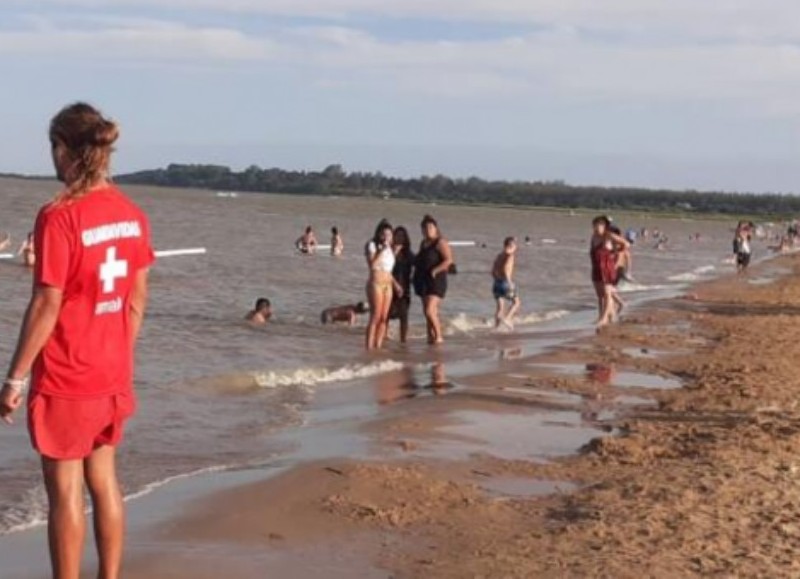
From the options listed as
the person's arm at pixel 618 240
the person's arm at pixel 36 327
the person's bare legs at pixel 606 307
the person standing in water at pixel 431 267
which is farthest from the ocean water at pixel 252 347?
the person's arm at pixel 36 327

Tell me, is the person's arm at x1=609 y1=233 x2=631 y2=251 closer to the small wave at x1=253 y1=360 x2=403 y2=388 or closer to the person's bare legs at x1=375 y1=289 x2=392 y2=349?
the person's bare legs at x1=375 y1=289 x2=392 y2=349

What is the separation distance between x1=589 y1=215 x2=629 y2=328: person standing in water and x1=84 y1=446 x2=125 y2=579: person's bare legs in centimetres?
1481

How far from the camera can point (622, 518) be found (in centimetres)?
704

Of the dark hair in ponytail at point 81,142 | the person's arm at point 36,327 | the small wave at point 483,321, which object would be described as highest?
the dark hair in ponytail at point 81,142

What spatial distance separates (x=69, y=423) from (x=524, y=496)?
355 cm

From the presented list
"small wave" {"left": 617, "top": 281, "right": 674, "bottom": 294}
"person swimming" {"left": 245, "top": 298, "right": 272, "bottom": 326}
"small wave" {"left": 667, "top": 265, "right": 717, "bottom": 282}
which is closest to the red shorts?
"person swimming" {"left": 245, "top": 298, "right": 272, "bottom": 326}

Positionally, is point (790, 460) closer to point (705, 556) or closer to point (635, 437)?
point (635, 437)

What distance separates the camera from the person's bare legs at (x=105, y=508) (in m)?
5.23

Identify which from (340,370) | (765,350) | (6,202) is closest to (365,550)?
(340,370)

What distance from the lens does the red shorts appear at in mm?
4969

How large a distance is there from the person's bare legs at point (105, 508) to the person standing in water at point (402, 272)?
457 inches

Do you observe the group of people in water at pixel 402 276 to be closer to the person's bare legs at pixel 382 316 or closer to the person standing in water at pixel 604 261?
the person's bare legs at pixel 382 316

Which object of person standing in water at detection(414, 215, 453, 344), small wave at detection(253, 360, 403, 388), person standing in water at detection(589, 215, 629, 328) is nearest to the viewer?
small wave at detection(253, 360, 403, 388)

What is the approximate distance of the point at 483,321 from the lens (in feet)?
74.0
